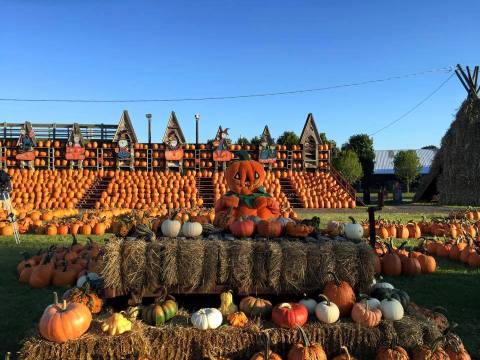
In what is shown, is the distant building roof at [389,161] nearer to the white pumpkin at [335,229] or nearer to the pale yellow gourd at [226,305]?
the white pumpkin at [335,229]

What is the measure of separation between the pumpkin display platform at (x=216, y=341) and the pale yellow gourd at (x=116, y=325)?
5 centimetres

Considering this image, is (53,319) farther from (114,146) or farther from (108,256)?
(114,146)

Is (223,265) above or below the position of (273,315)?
above

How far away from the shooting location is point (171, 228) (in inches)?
200

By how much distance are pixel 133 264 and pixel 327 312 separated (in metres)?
2.08

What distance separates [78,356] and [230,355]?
1.39m

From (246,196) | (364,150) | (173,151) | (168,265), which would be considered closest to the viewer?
(168,265)

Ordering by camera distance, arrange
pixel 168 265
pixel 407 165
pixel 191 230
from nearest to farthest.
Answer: pixel 168 265, pixel 191 230, pixel 407 165

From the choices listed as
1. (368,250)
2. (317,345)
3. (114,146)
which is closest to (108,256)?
(317,345)

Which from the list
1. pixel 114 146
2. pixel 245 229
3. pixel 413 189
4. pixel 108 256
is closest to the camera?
pixel 108 256

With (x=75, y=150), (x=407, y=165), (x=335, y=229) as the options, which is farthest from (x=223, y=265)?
(x=407, y=165)

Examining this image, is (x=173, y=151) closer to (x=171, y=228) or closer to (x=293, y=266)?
(x=171, y=228)

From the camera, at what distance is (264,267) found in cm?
452

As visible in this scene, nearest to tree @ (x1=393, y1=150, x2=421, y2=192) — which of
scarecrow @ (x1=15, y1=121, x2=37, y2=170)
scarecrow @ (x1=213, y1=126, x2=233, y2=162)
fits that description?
scarecrow @ (x1=213, y1=126, x2=233, y2=162)
